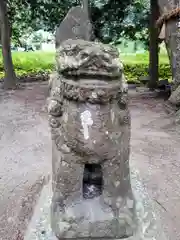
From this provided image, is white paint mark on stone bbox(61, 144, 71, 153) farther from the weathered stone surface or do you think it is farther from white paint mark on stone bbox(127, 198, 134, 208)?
the weathered stone surface

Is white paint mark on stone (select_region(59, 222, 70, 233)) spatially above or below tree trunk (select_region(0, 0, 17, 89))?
below

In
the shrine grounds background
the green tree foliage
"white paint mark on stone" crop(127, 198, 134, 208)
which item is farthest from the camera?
the shrine grounds background

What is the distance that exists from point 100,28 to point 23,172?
7.38 metres

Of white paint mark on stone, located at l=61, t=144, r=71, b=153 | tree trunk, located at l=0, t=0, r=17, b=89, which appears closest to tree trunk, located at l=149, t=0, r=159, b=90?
tree trunk, located at l=0, t=0, r=17, b=89

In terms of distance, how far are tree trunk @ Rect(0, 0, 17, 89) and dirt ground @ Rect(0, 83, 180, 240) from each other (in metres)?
1.59

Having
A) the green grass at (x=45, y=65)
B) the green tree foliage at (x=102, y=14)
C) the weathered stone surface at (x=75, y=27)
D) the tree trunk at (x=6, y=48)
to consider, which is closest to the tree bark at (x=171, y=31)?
the weathered stone surface at (x=75, y=27)

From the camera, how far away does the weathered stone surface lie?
18.7 ft

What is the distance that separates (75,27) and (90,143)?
3880 millimetres

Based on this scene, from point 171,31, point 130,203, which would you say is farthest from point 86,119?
point 171,31

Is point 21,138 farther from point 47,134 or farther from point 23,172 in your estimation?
point 23,172

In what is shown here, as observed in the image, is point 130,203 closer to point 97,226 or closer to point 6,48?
point 97,226

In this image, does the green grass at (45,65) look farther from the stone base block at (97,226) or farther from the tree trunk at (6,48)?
the stone base block at (97,226)

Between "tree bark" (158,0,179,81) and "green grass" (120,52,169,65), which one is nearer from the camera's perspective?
"tree bark" (158,0,179,81)

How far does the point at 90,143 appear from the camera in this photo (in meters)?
2.26
